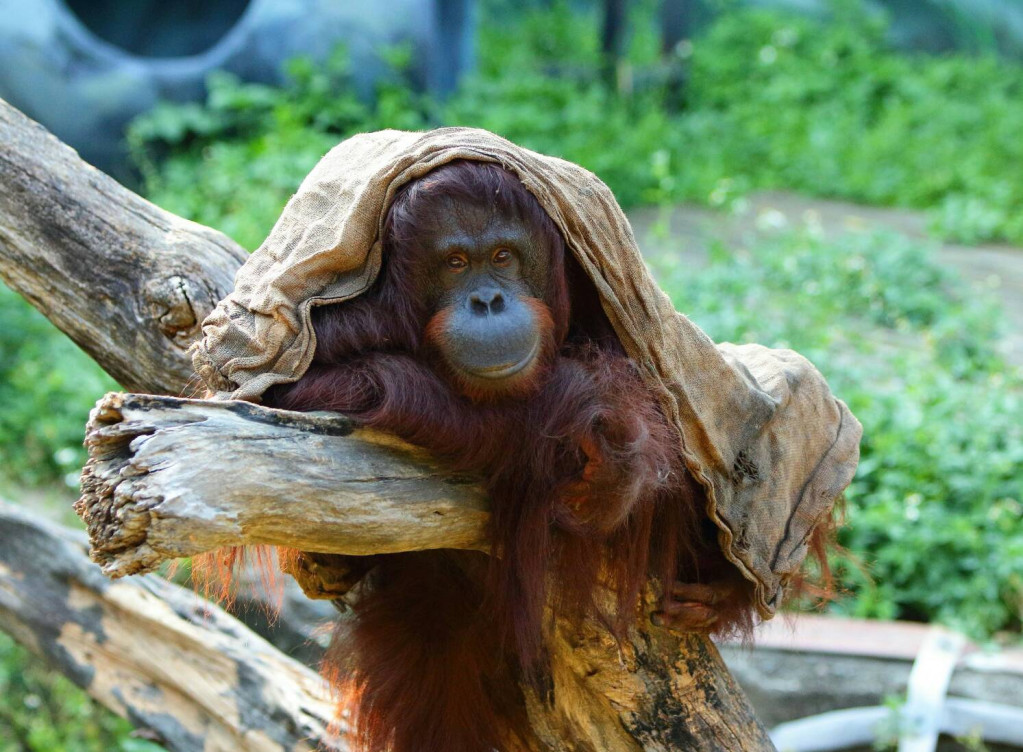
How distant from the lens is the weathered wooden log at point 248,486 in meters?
1.43

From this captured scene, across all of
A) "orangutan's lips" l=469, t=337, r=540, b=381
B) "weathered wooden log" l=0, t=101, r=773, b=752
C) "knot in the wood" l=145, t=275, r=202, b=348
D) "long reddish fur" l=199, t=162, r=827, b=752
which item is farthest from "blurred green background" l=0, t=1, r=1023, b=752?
"knot in the wood" l=145, t=275, r=202, b=348

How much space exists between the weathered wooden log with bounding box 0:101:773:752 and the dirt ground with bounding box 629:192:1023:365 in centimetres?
406

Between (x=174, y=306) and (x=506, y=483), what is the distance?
0.79 metres

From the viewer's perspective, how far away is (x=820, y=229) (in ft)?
21.8

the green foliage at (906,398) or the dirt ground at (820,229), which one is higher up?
the dirt ground at (820,229)

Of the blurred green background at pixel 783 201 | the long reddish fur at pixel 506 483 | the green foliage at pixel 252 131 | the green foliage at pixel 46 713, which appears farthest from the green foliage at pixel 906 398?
the green foliage at pixel 46 713

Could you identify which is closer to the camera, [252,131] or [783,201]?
[252,131]

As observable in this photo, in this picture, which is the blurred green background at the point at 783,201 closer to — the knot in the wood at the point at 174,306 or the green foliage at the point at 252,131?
the green foliage at the point at 252,131

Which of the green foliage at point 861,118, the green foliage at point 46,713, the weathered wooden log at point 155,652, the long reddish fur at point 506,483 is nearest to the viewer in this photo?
the long reddish fur at point 506,483

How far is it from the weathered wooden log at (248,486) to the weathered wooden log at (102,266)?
2.08 ft

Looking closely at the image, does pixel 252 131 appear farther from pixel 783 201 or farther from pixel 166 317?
pixel 166 317

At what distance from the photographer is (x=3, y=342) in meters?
5.31

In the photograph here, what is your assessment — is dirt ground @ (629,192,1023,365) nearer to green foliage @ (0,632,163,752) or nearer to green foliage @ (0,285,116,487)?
green foliage @ (0,285,116,487)

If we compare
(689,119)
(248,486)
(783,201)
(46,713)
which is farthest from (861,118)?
(248,486)
